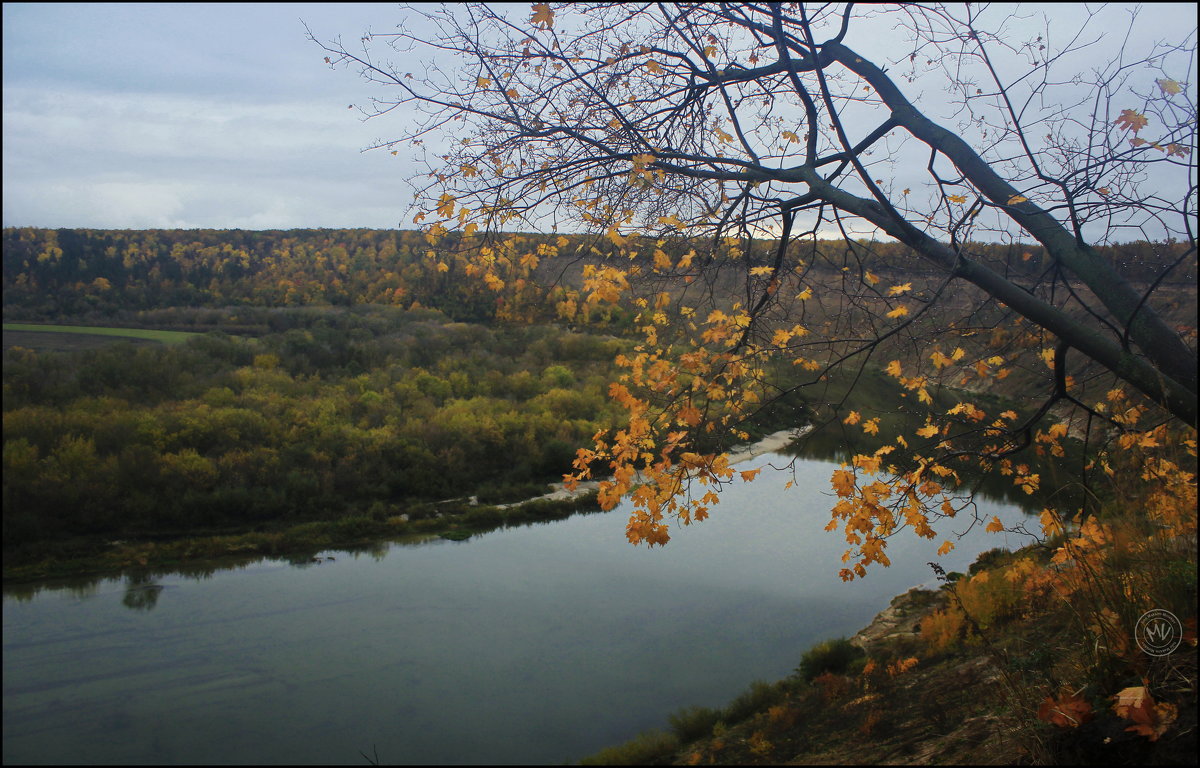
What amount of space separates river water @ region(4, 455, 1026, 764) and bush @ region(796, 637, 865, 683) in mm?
452

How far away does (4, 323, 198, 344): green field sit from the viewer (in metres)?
24.8

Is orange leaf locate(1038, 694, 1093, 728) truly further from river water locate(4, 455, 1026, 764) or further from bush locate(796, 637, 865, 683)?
bush locate(796, 637, 865, 683)

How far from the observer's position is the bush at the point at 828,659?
8539mm

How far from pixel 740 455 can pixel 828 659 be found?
1160 cm

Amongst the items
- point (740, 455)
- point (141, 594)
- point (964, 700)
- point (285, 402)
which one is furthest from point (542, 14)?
point (285, 402)

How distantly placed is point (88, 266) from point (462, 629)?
37.8 metres

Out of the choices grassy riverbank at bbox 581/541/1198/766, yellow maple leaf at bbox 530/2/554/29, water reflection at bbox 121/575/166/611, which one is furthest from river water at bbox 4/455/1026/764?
yellow maple leaf at bbox 530/2/554/29

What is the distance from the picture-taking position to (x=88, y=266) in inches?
1441

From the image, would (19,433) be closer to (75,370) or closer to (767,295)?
(75,370)

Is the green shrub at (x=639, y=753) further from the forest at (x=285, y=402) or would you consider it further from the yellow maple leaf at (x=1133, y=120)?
the yellow maple leaf at (x=1133, y=120)

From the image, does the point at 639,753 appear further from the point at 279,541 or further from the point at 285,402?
the point at 285,402

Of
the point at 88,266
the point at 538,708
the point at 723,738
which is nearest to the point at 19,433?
the point at 538,708

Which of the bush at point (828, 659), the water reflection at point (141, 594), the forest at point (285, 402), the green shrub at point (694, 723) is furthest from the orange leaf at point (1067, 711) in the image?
the water reflection at point (141, 594)

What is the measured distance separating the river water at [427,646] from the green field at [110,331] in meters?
18.1
